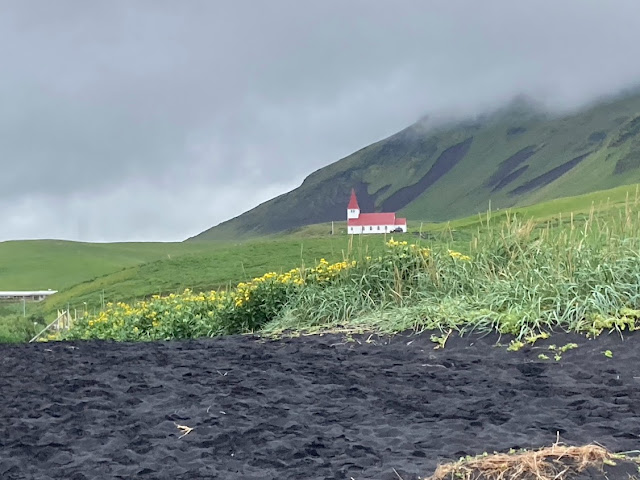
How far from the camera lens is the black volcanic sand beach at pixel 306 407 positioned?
328cm

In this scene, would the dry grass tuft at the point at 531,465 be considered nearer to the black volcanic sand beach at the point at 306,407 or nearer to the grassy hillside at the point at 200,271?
the black volcanic sand beach at the point at 306,407

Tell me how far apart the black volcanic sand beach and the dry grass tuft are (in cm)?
19

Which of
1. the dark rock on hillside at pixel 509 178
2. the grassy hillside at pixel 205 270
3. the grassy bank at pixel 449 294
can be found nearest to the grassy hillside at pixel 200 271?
the grassy hillside at pixel 205 270

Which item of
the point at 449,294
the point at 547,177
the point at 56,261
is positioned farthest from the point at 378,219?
the point at 547,177

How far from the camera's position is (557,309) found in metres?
6.07

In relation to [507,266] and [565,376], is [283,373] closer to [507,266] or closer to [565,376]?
[565,376]

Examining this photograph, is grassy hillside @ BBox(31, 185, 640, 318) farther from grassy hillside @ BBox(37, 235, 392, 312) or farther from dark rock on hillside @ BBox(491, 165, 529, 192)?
dark rock on hillside @ BBox(491, 165, 529, 192)

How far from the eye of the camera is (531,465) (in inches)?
108

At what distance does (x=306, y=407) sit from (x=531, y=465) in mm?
1755

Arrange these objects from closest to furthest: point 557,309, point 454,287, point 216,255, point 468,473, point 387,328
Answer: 1. point 468,473
2. point 557,309
3. point 387,328
4. point 454,287
5. point 216,255

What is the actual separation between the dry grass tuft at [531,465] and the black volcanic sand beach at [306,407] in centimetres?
19

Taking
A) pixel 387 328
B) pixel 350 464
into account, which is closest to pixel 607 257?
pixel 387 328

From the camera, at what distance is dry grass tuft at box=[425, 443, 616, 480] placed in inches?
108

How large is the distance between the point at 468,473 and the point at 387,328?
3954 mm
